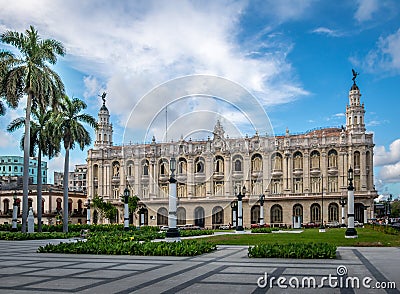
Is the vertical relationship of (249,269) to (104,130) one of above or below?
below

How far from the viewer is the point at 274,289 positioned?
12.3 m

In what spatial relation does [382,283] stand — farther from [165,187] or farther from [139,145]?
[139,145]

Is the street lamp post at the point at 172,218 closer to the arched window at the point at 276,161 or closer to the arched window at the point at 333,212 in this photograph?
the arched window at the point at 333,212

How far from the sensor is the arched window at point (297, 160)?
83812mm

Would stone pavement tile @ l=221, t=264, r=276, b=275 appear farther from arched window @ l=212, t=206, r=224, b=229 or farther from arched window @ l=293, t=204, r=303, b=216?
arched window @ l=212, t=206, r=224, b=229

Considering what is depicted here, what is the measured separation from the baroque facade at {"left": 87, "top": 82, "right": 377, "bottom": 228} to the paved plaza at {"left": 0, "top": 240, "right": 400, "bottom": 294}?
55570 mm

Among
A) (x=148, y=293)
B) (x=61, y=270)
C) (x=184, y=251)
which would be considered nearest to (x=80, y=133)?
(x=184, y=251)

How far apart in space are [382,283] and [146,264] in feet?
28.4

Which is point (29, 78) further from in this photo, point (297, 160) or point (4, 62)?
point (297, 160)

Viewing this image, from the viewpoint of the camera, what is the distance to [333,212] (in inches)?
3150

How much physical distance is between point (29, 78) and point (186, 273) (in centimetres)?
3257

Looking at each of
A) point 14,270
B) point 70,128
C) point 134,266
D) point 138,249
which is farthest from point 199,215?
point 14,270

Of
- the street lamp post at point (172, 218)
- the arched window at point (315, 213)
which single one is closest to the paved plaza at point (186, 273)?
the street lamp post at point (172, 218)

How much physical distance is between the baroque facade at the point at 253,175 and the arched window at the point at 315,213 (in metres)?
0.16
